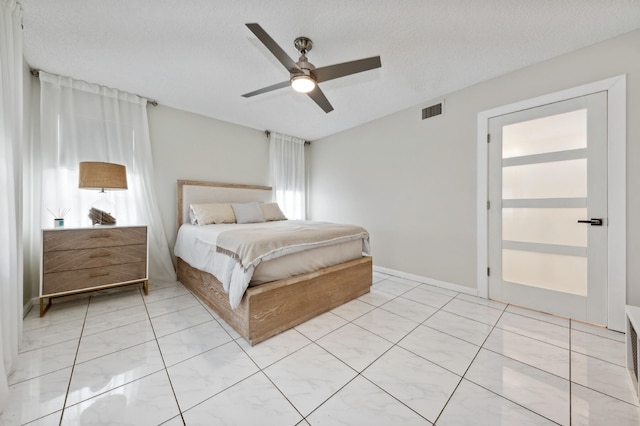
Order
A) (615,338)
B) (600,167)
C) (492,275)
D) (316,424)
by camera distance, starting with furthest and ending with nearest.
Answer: (492,275) → (600,167) → (615,338) → (316,424)

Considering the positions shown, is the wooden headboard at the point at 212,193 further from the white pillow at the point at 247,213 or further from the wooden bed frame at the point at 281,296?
the wooden bed frame at the point at 281,296

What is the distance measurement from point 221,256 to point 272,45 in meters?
1.75

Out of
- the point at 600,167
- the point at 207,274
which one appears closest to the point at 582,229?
the point at 600,167

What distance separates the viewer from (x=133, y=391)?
1.35 m

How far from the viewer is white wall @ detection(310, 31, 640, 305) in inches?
78.3

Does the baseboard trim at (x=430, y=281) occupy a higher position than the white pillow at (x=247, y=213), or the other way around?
the white pillow at (x=247, y=213)

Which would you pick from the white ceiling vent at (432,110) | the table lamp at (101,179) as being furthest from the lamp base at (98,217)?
the white ceiling vent at (432,110)

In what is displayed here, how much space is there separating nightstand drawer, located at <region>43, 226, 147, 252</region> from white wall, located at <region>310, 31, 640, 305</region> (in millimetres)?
3157

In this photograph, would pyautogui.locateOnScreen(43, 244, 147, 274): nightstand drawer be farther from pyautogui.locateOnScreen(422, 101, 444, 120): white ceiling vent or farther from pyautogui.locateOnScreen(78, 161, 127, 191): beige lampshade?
pyautogui.locateOnScreen(422, 101, 444, 120): white ceiling vent

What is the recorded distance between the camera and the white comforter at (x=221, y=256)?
1.80m

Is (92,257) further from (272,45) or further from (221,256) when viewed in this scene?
(272,45)

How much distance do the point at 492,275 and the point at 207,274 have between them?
126 inches

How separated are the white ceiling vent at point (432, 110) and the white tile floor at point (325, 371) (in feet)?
8.17

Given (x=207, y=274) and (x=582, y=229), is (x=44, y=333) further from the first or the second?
(x=582, y=229)
